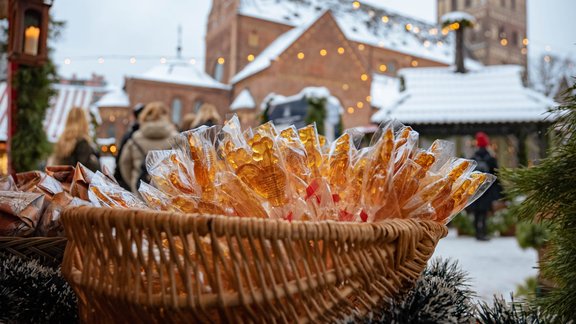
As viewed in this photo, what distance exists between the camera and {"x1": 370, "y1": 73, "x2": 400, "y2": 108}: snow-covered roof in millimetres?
24266

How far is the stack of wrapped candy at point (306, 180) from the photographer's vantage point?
0.93m

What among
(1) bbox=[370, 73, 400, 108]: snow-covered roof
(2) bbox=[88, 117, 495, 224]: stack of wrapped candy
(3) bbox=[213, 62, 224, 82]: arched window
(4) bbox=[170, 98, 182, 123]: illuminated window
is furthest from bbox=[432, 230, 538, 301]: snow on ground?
(3) bbox=[213, 62, 224, 82]: arched window

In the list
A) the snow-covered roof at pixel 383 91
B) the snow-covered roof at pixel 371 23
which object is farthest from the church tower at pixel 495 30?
the snow-covered roof at pixel 383 91

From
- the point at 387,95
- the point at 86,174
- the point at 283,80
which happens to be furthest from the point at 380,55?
the point at 86,174

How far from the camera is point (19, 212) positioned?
1213 mm

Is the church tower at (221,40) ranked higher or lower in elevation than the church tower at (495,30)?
lower

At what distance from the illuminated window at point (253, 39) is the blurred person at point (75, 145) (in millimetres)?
22566

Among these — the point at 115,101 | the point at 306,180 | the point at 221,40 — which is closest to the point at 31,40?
the point at 306,180

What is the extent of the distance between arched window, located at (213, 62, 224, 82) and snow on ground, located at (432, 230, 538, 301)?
67.7ft

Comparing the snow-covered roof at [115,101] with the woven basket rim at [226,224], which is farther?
the snow-covered roof at [115,101]

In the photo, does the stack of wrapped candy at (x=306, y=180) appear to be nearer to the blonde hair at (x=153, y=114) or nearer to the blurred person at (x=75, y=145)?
the blonde hair at (x=153, y=114)

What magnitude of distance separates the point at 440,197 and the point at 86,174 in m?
0.92

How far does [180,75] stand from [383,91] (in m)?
10.9

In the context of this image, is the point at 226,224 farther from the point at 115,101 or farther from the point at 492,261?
the point at 115,101
